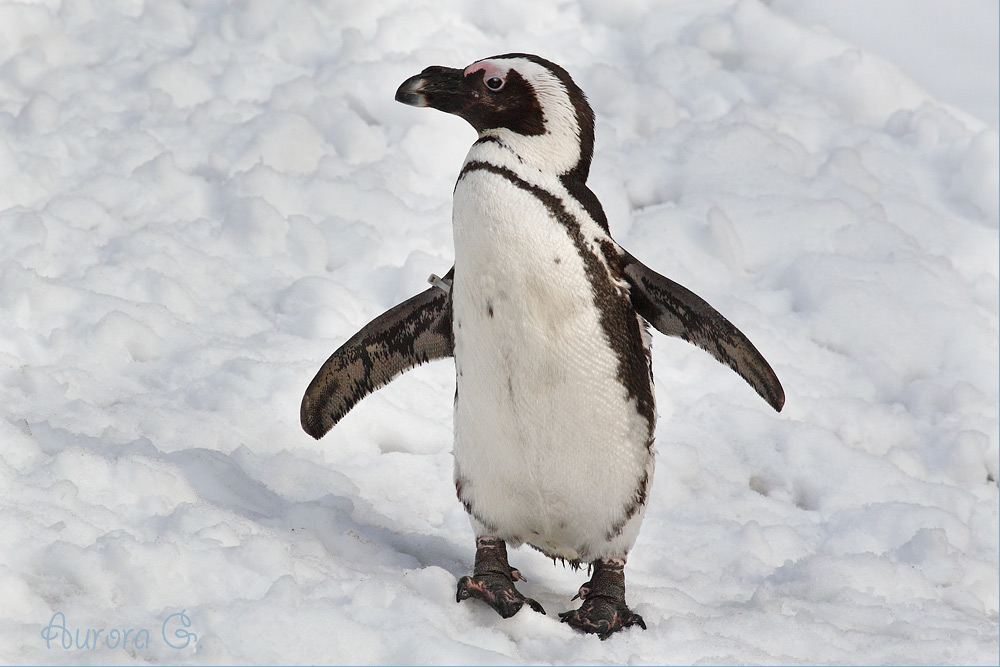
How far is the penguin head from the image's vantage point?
2227mm

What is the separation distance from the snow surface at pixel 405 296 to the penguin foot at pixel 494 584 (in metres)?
0.05

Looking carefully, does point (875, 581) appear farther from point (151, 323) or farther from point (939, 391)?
point (151, 323)

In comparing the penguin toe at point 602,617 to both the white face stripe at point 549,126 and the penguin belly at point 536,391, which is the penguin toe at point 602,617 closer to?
the penguin belly at point 536,391

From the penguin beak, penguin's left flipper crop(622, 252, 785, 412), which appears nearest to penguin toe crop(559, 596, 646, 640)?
penguin's left flipper crop(622, 252, 785, 412)

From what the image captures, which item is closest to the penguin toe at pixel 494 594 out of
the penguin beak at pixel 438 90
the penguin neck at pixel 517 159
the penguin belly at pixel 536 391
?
the penguin belly at pixel 536 391

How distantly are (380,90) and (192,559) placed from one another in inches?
109

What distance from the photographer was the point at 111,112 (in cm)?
406

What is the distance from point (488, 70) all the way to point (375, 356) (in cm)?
68

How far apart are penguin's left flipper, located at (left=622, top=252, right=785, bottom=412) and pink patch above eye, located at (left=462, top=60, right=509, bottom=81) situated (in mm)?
445

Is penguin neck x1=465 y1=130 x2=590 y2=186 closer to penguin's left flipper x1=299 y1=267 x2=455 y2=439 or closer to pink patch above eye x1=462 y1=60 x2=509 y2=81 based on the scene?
pink patch above eye x1=462 y1=60 x2=509 y2=81

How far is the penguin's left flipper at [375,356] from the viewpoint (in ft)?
8.09

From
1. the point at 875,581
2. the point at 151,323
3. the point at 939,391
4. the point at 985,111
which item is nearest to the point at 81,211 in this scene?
the point at 151,323

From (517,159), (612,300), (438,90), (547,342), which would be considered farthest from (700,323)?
(438,90)

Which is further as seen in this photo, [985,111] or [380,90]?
[985,111]
